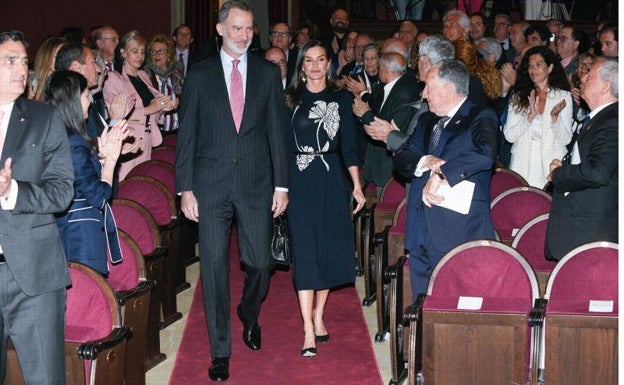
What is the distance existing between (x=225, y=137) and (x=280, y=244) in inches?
26.9

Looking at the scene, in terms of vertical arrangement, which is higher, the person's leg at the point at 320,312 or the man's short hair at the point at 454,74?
the man's short hair at the point at 454,74

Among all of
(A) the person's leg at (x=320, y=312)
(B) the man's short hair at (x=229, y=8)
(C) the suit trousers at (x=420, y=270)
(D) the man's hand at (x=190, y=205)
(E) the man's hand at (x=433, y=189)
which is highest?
(B) the man's short hair at (x=229, y=8)

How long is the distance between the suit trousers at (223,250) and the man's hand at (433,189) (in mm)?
867

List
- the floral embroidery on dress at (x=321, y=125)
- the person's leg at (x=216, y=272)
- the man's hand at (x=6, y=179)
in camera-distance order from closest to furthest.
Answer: the man's hand at (x=6, y=179) < the person's leg at (x=216, y=272) < the floral embroidery on dress at (x=321, y=125)

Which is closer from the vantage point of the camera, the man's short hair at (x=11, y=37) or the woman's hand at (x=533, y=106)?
the man's short hair at (x=11, y=37)

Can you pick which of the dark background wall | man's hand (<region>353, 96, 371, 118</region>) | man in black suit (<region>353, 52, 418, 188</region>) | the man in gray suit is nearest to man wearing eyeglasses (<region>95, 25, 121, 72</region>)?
man in black suit (<region>353, 52, 418, 188</region>)

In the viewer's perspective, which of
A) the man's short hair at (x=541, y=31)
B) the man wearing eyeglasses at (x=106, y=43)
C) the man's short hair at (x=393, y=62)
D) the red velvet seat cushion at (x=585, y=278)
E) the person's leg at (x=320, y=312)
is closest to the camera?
the red velvet seat cushion at (x=585, y=278)

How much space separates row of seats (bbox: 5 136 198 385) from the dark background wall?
6557 mm

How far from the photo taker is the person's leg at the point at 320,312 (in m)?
5.36

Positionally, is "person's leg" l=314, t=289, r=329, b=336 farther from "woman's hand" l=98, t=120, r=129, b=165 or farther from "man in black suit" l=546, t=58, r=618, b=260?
Answer: "woman's hand" l=98, t=120, r=129, b=165

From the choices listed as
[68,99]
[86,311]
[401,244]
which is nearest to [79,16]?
[401,244]

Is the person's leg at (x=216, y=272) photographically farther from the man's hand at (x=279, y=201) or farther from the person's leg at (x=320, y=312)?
the person's leg at (x=320, y=312)

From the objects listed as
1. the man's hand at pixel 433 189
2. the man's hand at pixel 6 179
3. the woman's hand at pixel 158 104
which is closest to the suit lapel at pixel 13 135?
the man's hand at pixel 6 179

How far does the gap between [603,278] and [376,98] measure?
283 centimetres
